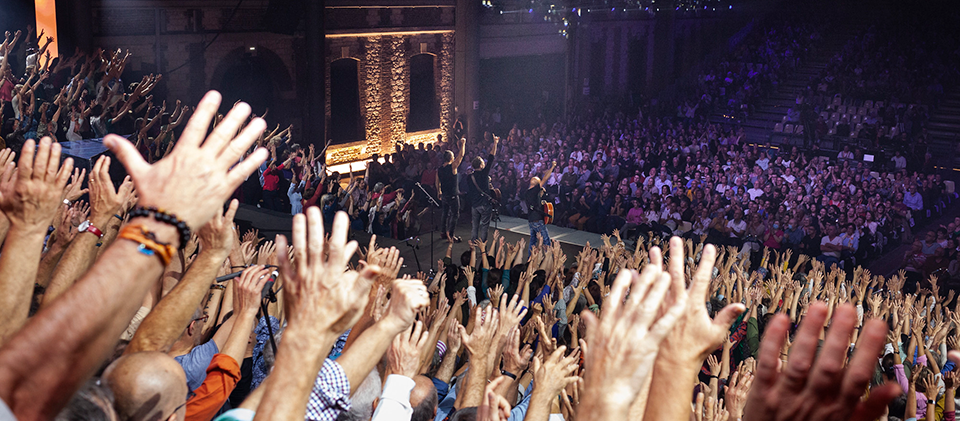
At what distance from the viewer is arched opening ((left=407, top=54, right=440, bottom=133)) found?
794 inches

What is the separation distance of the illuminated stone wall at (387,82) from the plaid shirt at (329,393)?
16.2m

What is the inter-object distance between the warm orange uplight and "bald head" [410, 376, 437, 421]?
1238cm

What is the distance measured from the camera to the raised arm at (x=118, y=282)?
1.26 m

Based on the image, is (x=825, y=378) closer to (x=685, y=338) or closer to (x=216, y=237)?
(x=685, y=338)

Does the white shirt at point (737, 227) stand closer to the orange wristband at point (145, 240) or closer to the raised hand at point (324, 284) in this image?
the raised hand at point (324, 284)

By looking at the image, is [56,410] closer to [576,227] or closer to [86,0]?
[576,227]

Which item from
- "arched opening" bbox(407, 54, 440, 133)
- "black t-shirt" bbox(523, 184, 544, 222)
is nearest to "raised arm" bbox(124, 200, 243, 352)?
"black t-shirt" bbox(523, 184, 544, 222)

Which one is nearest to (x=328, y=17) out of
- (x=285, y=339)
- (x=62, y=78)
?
(x=62, y=78)

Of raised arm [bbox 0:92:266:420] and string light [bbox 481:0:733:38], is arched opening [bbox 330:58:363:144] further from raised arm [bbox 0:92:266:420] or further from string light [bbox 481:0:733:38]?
raised arm [bbox 0:92:266:420]

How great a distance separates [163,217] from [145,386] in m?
0.69

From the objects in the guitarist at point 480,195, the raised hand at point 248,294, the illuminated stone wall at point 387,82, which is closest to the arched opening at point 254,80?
the illuminated stone wall at point 387,82

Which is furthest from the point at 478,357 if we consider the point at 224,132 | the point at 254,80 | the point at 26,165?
the point at 254,80

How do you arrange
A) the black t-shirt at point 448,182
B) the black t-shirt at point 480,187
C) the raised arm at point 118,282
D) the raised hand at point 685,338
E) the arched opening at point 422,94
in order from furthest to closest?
the arched opening at point 422,94
the black t-shirt at point 448,182
the black t-shirt at point 480,187
the raised hand at point 685,338
the raised arm at point 118,282

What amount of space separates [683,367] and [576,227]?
457 inches
